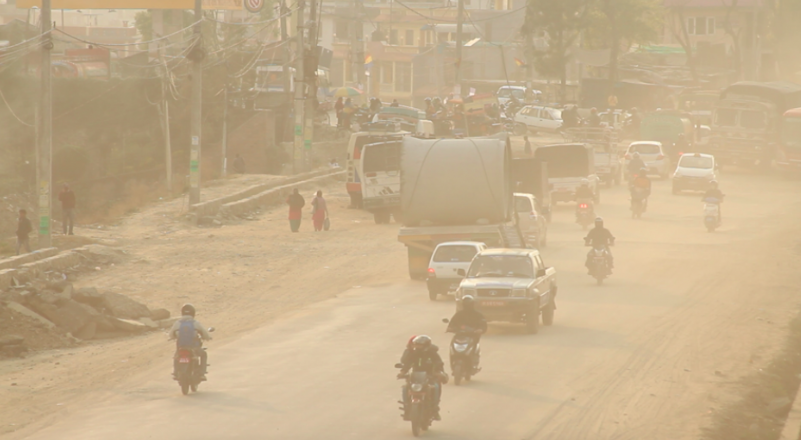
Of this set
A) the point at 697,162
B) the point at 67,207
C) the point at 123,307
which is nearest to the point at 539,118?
the point at 697,162

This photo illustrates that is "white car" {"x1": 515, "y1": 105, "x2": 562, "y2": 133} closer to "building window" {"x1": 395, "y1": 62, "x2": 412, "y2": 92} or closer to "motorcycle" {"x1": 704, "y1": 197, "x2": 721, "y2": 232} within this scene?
"motorcycle" {"x1": 704, "y1": 197, "x2": 721, "y2": 232}

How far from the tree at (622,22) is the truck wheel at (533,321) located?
54.0 meters

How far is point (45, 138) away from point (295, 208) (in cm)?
843

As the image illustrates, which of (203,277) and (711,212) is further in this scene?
(711,212)

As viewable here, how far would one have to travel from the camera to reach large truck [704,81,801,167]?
49406 millimetres

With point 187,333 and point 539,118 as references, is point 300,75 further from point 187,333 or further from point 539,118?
point 187,333

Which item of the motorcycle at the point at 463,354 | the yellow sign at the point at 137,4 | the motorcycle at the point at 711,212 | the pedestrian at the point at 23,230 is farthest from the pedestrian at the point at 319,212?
the yellow sign at the point at 137,4

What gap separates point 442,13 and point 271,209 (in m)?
78.3

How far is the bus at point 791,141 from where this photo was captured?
158 feet

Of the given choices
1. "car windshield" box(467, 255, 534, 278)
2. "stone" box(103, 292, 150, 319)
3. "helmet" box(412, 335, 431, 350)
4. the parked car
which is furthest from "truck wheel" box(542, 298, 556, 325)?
the parked car

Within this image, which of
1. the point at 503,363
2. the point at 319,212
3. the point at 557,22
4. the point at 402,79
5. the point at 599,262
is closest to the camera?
the point at 503,363

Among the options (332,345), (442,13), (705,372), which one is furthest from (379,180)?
(442,13)

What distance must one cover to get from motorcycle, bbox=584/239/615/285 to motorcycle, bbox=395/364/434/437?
1241cm

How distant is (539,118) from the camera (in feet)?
198
